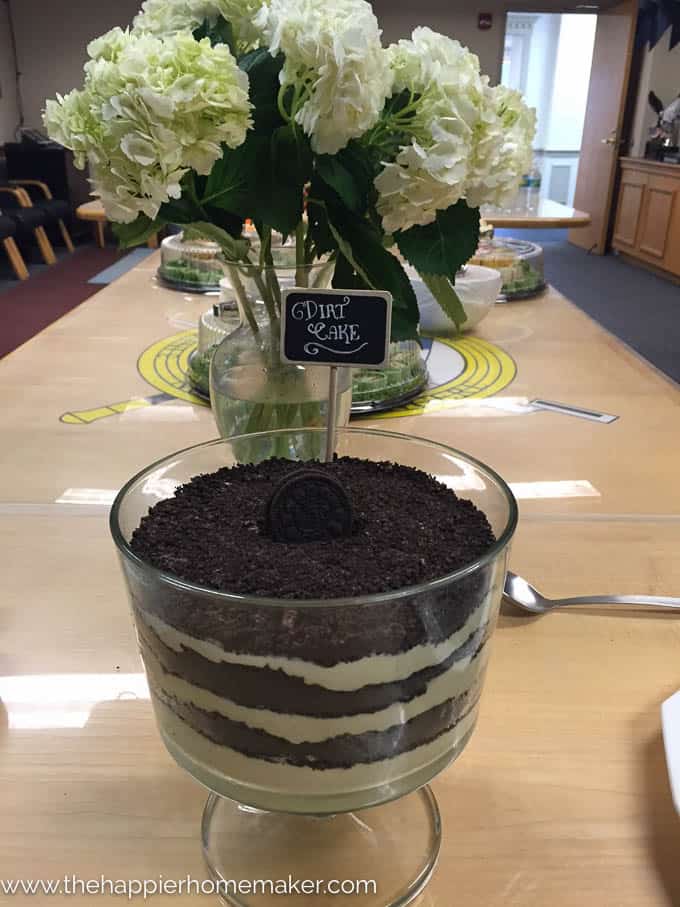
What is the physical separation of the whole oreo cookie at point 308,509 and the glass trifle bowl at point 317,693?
0.02 metres

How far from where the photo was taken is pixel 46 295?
15.0 ft

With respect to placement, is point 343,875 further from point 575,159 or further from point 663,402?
point 575,159

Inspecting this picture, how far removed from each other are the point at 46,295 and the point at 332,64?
4.50 m

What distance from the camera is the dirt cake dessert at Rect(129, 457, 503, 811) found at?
14.2 inches

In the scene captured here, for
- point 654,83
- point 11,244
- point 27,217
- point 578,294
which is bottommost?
point 578,294

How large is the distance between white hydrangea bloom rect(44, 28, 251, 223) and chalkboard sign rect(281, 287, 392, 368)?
138mm

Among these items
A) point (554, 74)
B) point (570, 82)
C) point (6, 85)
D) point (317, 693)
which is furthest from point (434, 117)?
point (570, 82)

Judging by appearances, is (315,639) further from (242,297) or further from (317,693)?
(242,297)

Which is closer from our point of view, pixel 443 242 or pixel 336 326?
pixel 336 326

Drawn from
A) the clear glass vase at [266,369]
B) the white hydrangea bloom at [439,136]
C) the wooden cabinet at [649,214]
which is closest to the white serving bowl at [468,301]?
the clear glass vase at [266,369]

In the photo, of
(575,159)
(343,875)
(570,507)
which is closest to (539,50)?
(575,159)

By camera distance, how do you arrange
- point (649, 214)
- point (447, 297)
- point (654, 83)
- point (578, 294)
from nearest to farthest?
point (447, 297), point (578, 294), point (649, 214), point (654, 83)

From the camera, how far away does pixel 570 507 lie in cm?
86

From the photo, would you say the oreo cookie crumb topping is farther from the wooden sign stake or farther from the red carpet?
the red carpet
